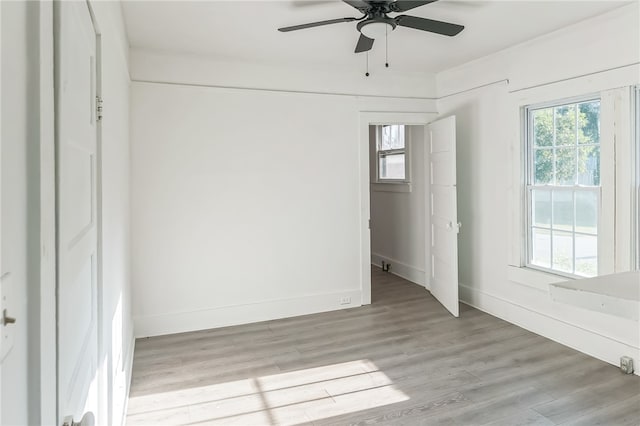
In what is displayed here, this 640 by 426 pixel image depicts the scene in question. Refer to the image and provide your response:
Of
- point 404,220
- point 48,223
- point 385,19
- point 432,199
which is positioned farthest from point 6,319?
point 404,220

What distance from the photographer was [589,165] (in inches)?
134

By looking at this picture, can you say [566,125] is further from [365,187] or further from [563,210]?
[365,187]

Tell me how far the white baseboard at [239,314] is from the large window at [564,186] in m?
1.97

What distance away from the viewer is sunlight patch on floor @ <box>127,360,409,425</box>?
253 centimetres

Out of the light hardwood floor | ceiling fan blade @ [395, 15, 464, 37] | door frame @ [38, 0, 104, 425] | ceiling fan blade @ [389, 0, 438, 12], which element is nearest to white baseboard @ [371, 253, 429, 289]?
the light hardwood floor

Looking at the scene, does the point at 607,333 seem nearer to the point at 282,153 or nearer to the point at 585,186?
the point at 585,186

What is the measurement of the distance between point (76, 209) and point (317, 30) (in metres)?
2.79

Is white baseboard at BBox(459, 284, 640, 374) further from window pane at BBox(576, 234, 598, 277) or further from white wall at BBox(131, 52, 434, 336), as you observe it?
white wall at BBox(131, 52, 434, 336)

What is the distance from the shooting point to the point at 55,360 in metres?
0.77

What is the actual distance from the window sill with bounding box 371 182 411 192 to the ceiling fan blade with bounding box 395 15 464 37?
2.99 m

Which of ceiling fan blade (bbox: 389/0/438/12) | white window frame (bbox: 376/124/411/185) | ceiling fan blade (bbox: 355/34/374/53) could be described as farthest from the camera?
white window frame (bbox: 376/124/411/185)

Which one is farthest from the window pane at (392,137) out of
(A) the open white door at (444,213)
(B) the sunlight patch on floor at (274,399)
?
(B) the sunlight patch on floor at (274,399)

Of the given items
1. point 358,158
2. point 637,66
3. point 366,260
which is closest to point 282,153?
point 358,158

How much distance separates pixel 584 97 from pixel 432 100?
72.7 inches
